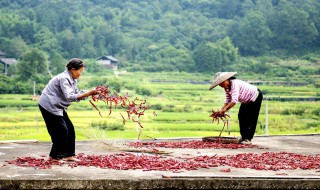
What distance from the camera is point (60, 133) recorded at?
21.2 ft

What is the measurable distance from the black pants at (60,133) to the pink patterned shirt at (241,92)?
2.71m

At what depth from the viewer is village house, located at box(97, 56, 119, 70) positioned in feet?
196

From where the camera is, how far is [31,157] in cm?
688

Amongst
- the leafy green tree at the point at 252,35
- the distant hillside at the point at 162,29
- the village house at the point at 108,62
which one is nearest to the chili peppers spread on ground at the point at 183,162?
the distant hillside at the point at 162,29

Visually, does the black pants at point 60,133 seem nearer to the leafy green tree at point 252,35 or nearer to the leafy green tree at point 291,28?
the leafy green tree at point 291,28

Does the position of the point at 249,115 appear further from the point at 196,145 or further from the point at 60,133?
the point at 60,133

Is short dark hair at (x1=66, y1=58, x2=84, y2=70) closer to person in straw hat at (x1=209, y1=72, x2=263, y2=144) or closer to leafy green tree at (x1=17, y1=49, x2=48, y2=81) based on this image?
person in straw hat at (x1=209, y1=72, x2=263, y2=144)

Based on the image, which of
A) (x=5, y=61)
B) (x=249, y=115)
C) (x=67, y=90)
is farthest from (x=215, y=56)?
(x=67, y=90)

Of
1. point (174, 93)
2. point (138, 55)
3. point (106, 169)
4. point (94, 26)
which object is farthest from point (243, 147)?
point (94, 26)

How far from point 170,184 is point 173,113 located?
1563 inches

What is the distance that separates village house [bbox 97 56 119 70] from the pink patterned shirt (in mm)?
50847

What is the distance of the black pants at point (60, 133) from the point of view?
645cm

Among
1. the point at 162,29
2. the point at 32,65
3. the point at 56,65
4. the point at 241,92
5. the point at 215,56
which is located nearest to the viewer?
the point at 241,92

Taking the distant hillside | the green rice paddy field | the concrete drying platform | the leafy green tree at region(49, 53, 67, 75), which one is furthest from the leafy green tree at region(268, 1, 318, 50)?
the concrete drying platform
